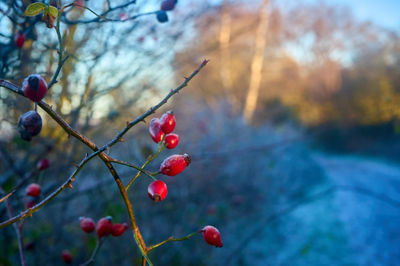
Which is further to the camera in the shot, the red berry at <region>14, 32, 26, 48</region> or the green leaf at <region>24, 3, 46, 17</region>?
the red berry at <region>14, 32, 26, 48</region>

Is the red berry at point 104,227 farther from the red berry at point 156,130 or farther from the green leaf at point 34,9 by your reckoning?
the green leaf at point 34,9

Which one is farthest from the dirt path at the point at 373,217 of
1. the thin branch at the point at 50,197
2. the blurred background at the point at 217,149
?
the thin branch at the point at 50,197

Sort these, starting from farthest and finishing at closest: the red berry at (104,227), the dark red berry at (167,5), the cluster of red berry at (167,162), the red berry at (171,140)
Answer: the dark red berry at (167,5) → the red berry at (104,227) → the red berry at (171,140) → the cluster of red berry at (167,162)

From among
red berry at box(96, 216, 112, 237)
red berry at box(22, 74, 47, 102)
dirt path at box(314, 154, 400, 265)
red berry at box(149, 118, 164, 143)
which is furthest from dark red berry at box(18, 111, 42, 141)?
dirt path at box(314, 154, 400, 265)

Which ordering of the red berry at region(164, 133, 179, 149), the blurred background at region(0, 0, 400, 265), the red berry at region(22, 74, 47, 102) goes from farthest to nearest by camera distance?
the blurred background at region(0, 0, 400, 265) → the red berry at region(164, 133, 179, 149) → the red berry at region(22, 74, 47, 102)

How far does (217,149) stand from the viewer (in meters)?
5.27

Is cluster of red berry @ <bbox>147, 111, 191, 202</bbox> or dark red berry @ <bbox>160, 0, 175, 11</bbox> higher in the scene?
dark red berry @ <bbox>160, 0, 175, 11</bbox>

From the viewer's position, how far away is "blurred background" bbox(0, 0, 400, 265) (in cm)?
186

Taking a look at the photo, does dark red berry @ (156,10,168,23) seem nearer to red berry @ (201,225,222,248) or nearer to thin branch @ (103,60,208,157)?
thin branch @ (103,60,208,157)

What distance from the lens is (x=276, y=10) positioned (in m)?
9.18

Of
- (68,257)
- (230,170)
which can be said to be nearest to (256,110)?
A: (230,170)

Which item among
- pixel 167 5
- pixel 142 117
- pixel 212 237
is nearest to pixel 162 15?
pixel 167 5

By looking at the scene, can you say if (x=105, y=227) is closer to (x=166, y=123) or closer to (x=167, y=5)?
(x=166, y=123)

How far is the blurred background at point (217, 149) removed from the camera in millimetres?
1862
